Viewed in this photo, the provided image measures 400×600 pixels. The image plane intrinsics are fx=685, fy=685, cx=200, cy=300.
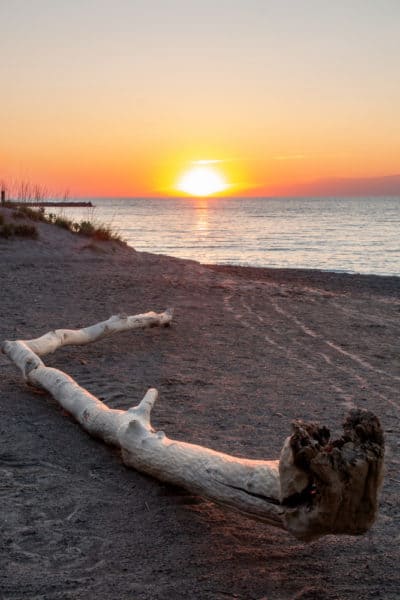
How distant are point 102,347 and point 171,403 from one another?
2.41 m

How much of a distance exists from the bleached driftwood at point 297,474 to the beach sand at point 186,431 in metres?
0.24

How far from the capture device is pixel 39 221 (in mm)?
20375

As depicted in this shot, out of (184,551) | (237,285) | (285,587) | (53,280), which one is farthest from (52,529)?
(237,285)

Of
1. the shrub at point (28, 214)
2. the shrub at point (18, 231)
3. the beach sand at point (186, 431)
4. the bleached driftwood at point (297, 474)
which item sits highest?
the shrub at point (28, 214)

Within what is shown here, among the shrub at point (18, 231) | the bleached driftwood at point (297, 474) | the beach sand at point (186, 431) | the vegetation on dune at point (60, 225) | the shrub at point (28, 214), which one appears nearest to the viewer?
the bleached driftwood at point (297, 474)

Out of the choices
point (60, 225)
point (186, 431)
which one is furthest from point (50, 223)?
point (186, 431)

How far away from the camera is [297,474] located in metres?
2.97

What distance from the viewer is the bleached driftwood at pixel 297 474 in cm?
295

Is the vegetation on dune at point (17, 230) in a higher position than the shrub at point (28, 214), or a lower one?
lower

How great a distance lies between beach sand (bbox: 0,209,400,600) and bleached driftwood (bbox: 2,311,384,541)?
0.80 feet

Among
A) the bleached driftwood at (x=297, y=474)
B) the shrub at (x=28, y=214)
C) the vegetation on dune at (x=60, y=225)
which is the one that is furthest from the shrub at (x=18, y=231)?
the bleached driftwood at (x=297, y=474)

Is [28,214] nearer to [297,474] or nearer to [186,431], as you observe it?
[186,431]

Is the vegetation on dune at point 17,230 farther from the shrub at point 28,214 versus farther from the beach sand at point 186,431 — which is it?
the beach sand at point 186,431

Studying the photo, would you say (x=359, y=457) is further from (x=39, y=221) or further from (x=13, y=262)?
(x=39, y=221)
